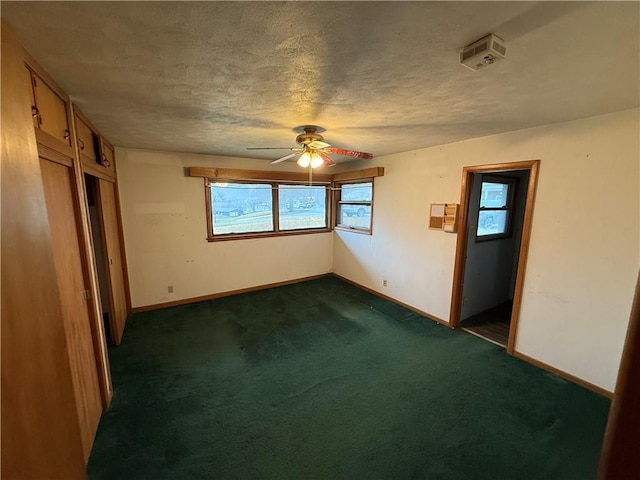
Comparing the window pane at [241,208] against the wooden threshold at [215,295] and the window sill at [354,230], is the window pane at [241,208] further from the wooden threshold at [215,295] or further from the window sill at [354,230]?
the window sill at [354,230]

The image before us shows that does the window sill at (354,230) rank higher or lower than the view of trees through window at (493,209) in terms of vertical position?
lower

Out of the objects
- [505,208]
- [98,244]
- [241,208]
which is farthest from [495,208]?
[98,244]

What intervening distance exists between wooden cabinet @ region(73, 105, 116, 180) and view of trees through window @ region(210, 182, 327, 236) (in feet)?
4.63

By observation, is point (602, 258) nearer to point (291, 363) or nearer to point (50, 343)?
point (291, 363)

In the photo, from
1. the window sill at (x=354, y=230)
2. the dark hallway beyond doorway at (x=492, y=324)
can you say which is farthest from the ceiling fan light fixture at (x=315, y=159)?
the dark hallway beyond doorway at (x=492, y=324)

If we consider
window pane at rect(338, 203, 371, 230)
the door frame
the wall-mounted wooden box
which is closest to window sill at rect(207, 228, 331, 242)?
window pane at rect(338, 203, 371, 230)

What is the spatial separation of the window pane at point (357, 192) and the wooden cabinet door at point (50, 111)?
370 centimetres

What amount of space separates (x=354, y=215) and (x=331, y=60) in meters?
3.76

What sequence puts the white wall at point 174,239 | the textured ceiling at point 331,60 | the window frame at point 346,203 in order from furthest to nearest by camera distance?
1. the window frame at point 346,203
2. the white wall at point 174,239
3. the textured ceiling at point 331,60

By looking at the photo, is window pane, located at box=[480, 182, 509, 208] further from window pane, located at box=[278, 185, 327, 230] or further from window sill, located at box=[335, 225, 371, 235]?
window pane, located at box=[278, 185, 327, 230]

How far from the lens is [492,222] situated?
378 cm

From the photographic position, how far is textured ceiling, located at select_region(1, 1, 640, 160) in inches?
40.6

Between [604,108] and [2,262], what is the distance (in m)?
3.47

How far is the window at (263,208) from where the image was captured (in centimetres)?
430
